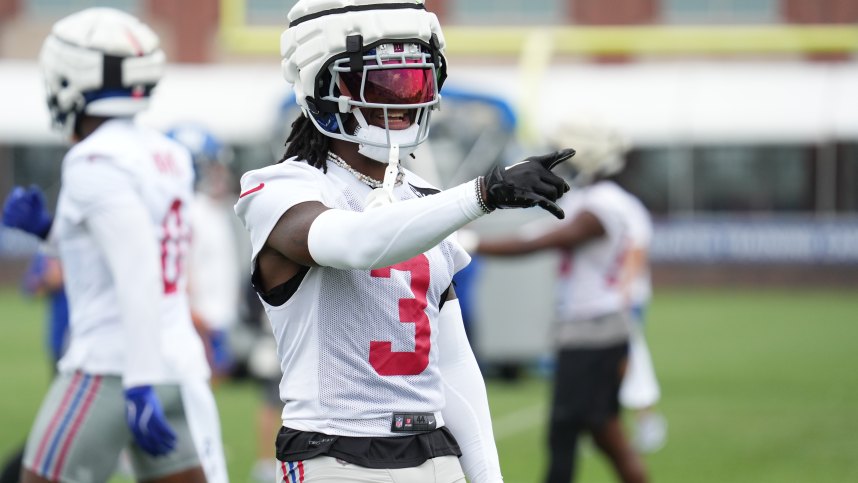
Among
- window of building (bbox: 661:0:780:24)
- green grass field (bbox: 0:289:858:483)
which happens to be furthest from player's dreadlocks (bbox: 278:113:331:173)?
window of building (bbox: 661:0:780:24)

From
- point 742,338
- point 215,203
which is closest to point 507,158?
point 742,338

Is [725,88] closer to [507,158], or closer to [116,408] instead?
A: [507,158]

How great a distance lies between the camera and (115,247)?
15.2 ft

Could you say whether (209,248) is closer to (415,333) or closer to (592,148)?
(592,148)

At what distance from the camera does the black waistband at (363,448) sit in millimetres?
3447

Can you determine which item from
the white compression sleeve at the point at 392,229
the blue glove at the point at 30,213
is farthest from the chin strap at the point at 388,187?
the blue glove at the point at 30,213

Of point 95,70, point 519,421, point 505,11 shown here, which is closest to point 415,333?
point 95,70

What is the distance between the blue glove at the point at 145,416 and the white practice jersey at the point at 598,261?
10.2 feet

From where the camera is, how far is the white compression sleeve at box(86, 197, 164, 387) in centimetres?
459

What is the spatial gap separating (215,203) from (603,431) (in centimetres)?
518

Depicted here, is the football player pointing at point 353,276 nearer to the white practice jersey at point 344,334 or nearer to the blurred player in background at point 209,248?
the white practice jersey at point 344,334

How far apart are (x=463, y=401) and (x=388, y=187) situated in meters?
0.69

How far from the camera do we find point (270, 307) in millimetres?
3559

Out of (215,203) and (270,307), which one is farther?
(215,203)
